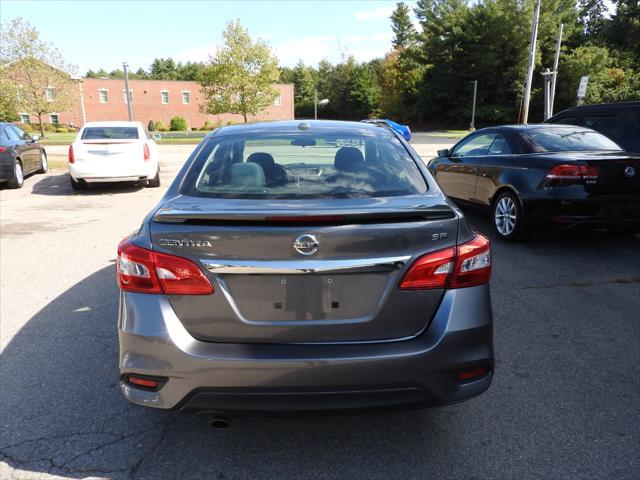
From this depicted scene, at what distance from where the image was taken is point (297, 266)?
2.09 metres

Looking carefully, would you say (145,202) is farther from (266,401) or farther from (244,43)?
(244,43)

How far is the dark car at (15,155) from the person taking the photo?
11.9 m

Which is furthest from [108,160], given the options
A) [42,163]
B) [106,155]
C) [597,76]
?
[597,76]

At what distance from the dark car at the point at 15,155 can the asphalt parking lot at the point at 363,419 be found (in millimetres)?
8233

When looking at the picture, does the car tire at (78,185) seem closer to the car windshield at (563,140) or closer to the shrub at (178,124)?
the car windshield at (563,140)

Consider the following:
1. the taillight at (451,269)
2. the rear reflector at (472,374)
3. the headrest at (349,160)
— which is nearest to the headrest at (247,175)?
the headrest at (349,160)

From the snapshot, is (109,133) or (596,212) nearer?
(596,212)

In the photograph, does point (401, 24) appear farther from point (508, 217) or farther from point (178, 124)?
point (508, 217)

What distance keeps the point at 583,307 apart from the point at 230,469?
3.59 meters

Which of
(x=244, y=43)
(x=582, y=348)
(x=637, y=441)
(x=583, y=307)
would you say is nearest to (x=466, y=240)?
(x=637, y=441)

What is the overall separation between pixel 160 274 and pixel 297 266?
0.60 m

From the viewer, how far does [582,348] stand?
3.73 m

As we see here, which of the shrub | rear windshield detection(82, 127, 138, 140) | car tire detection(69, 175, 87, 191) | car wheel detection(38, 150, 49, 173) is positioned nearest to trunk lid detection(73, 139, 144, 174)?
rear windshield detection(82, 127, 138, 140)

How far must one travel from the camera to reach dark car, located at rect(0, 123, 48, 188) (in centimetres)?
1191
